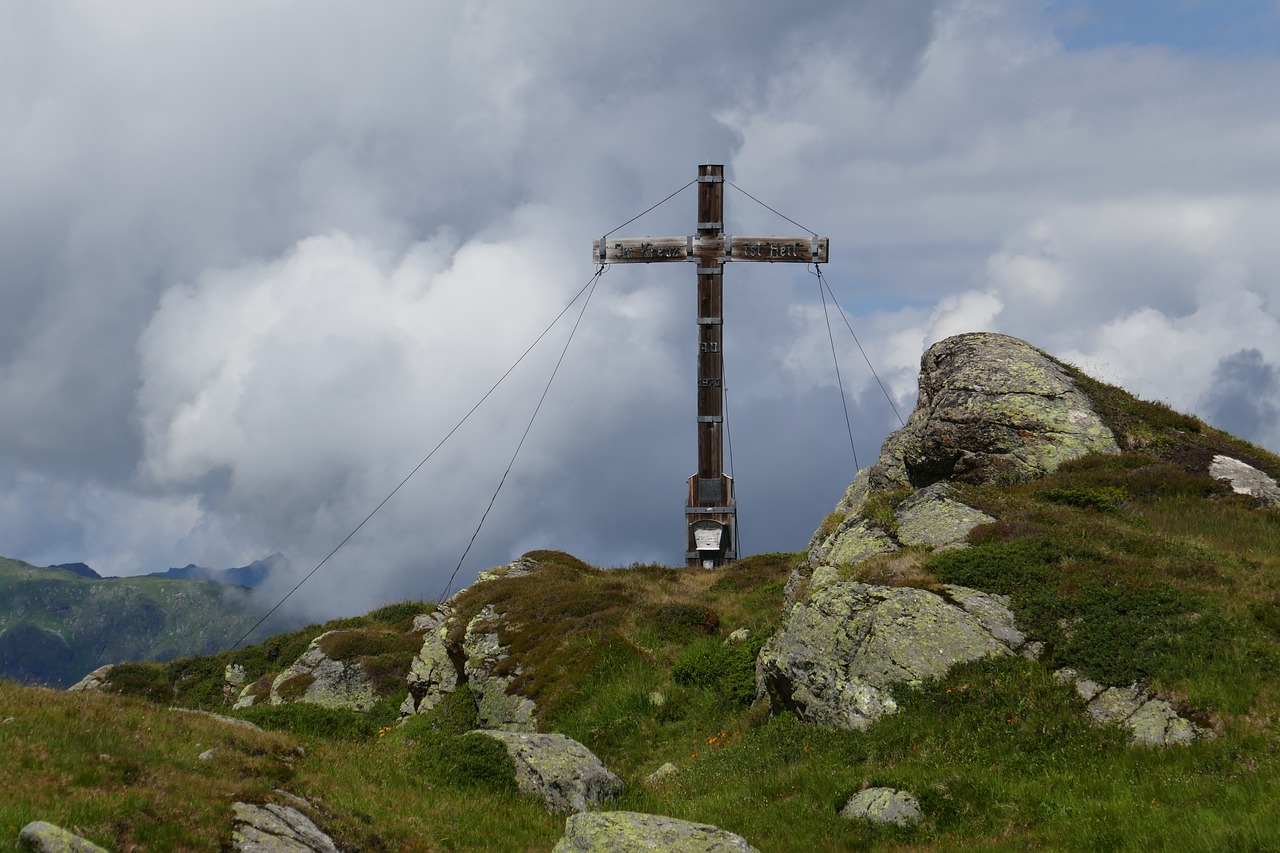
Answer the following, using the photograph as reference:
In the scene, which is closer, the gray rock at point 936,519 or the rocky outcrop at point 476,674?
the gray rock at point 936,519

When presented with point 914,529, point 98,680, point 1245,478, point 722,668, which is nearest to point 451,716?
point 722,668

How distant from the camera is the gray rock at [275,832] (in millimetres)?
11172

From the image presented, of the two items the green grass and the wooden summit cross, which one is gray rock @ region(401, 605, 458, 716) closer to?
the green grass

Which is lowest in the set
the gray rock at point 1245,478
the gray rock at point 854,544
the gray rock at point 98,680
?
the gray rock at point 98,680

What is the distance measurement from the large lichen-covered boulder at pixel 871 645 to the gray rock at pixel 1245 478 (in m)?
10.6

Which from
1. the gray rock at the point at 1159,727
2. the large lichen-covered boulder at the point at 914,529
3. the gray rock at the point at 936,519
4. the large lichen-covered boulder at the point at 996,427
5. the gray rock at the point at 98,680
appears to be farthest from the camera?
the gray rock at the point at 98,680

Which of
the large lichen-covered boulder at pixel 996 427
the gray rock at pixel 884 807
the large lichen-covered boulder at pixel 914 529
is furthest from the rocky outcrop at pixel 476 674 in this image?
the large lichen-covered boulder at pixel 996 427

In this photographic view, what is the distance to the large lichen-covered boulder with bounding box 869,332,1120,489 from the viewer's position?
2614 cm

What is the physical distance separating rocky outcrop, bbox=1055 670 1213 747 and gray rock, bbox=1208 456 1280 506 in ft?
37.4

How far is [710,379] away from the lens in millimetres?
33812

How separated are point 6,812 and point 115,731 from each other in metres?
3.98

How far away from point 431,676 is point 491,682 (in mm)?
2707

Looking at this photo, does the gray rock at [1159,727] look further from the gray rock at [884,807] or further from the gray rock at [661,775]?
the gray rock at [661,775]

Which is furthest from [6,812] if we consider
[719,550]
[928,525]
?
[719,550]
